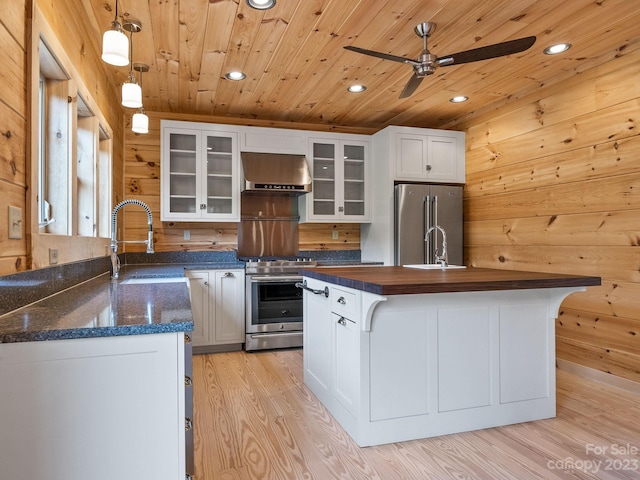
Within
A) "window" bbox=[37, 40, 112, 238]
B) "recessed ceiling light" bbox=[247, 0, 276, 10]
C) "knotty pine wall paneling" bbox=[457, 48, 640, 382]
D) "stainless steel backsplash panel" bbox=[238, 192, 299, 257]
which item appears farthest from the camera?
"stainless steel backsplash panel" bbox=[238, 192, 299, 257]

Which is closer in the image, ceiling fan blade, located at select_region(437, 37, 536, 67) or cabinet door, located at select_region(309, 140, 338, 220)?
ceiling fan blade, located at select_region(437, 37, 536, 67)

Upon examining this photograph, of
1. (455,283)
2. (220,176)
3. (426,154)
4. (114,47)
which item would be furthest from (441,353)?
(220,176)

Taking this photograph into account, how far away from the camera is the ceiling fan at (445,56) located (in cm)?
230

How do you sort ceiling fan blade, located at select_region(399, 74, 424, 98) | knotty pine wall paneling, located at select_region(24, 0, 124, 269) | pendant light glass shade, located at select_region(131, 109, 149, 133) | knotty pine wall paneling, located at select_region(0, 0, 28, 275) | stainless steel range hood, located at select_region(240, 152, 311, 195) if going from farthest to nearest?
stainless steel range hood, located at select_region(240, 152, 311, 195) < pendant light glass shade, located at select_region(131, 109, 149, 133) < ceiling fan blade, located at select_region(399, 74, 424, 98) < knotty pine wall paneling, located at select_region(24, 0, 124, 269) < knotty pine wall paneling, located at select_region(0, 0, 28, 275)

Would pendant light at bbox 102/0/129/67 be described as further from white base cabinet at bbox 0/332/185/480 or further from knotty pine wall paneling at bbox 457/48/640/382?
knotty pine wall paneling at bbox 457/48/640/382

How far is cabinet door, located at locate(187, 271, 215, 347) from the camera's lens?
4.02m

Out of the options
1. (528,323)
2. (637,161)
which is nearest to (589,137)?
(637,161)

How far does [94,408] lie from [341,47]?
2668 millimetres

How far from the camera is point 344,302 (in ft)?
7.92

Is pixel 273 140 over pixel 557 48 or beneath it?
beneath

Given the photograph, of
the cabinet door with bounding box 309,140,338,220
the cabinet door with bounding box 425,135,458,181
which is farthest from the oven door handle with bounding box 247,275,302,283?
the cabinet door with bounding box 425,135,458,181

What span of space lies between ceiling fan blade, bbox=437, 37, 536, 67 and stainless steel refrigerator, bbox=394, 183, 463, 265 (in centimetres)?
191

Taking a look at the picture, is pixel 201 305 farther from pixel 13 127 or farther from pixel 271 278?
pixel 13 127

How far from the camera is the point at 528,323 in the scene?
251cm
